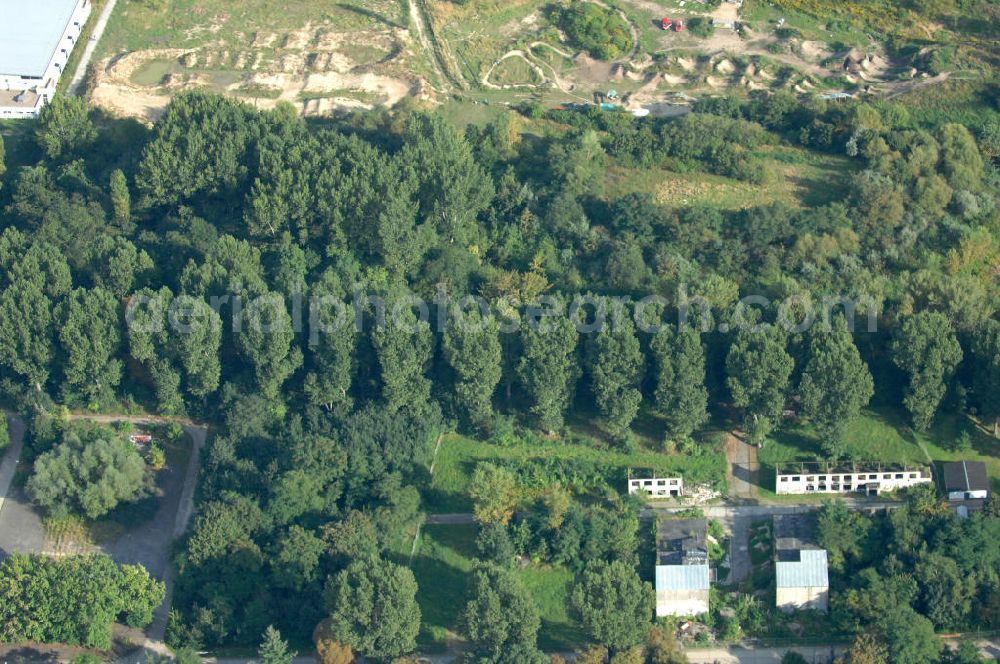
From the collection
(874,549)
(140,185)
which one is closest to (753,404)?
(874,549)

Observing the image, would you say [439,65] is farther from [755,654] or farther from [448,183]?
[755,654]

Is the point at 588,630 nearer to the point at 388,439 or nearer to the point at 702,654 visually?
the point at 702,654

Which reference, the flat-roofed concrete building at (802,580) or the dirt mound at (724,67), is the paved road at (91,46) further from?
the flat-roofed concrete building at (802,580)

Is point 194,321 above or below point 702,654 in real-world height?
above

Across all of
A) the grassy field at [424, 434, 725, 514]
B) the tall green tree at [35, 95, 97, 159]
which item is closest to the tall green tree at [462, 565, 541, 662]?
the grassy field at [424, 434, 725, 514]

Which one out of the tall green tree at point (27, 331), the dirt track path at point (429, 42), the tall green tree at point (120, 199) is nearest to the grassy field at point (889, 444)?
the dirt track path at point (429, 42)

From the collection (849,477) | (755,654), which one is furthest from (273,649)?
Answer: (849,477)
